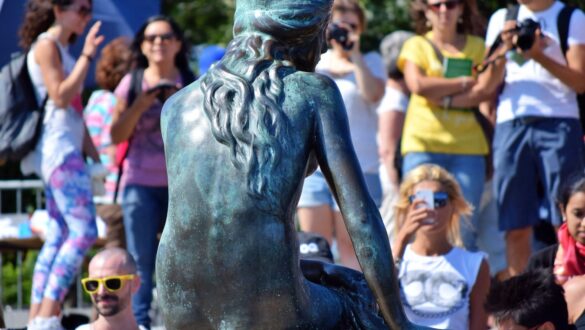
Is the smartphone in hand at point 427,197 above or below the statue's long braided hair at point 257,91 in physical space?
below

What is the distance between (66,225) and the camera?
24.3 ft

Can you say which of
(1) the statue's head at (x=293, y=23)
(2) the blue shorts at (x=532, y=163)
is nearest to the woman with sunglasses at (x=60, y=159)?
(2) the blue shorts at (x=532, y=163)

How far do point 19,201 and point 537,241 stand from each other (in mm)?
4910

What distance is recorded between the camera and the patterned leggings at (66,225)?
7242 millimetres

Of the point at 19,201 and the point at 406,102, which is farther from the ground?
the point at 406,102

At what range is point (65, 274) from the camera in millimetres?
7180

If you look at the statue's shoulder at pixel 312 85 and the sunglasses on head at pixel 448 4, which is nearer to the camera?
the statue's shoulder at pixel 312 85

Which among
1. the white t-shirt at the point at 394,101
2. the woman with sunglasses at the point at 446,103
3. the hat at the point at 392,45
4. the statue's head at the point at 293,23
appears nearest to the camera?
the statue's head at the point at 293,23

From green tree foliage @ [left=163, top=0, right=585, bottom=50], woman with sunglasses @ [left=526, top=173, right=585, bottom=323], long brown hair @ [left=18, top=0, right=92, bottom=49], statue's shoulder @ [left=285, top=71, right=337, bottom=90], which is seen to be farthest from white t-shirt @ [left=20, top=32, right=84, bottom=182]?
green tree foliage @ [left=163, top=0, right=585, bottom=50]

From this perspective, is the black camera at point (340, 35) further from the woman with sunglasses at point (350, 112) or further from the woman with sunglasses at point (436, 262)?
the woman with sunglasses at point (436, 262)

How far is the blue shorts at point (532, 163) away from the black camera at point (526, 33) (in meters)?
0.44

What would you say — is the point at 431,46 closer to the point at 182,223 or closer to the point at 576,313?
the point at 576,313

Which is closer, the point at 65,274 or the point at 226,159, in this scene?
the point at 226,159

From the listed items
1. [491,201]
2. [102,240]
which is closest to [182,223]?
[491,201]
